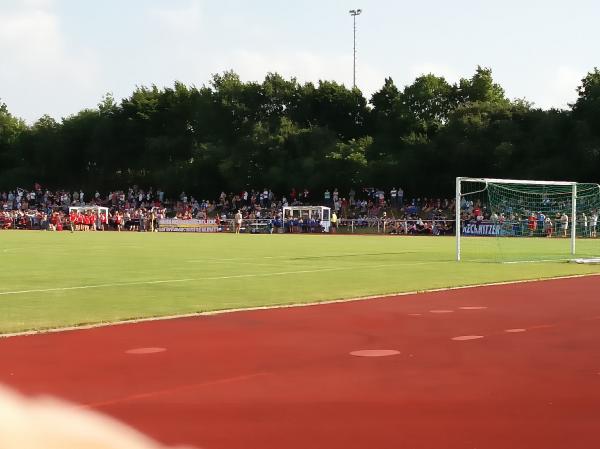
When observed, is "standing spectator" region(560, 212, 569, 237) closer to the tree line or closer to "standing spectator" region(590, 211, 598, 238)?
"standing spectator" region(590, 211, 598, 238)

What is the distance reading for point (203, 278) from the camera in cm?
1720

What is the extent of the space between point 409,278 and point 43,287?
23.2 feet

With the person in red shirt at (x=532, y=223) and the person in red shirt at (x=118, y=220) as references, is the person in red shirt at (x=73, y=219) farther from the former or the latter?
the person in red shirt at (x=532, y=223)

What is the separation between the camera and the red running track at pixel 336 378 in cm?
542

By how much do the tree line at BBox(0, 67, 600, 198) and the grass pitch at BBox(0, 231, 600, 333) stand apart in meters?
34.8

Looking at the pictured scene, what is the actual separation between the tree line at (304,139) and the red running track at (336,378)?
49466 millimetres

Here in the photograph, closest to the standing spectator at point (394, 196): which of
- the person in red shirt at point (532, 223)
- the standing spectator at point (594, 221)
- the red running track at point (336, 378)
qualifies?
the person in red shirt at point (532, 223)

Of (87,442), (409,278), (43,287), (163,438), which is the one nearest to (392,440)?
(163,438)

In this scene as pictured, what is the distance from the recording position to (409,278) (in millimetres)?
17328

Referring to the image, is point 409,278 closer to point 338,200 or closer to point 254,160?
point 338,200

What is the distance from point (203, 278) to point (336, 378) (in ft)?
34.1

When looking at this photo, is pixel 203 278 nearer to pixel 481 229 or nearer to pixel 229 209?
pixel 481 229

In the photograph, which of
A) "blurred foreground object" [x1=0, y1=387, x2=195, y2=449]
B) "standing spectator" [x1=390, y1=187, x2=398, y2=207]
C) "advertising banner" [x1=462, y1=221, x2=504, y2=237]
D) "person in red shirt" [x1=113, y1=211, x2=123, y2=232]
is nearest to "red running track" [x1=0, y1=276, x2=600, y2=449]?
"blurred foreground object" [x1=0, y1=387, x2=195, y2=449]

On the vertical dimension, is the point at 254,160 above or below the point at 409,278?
above
